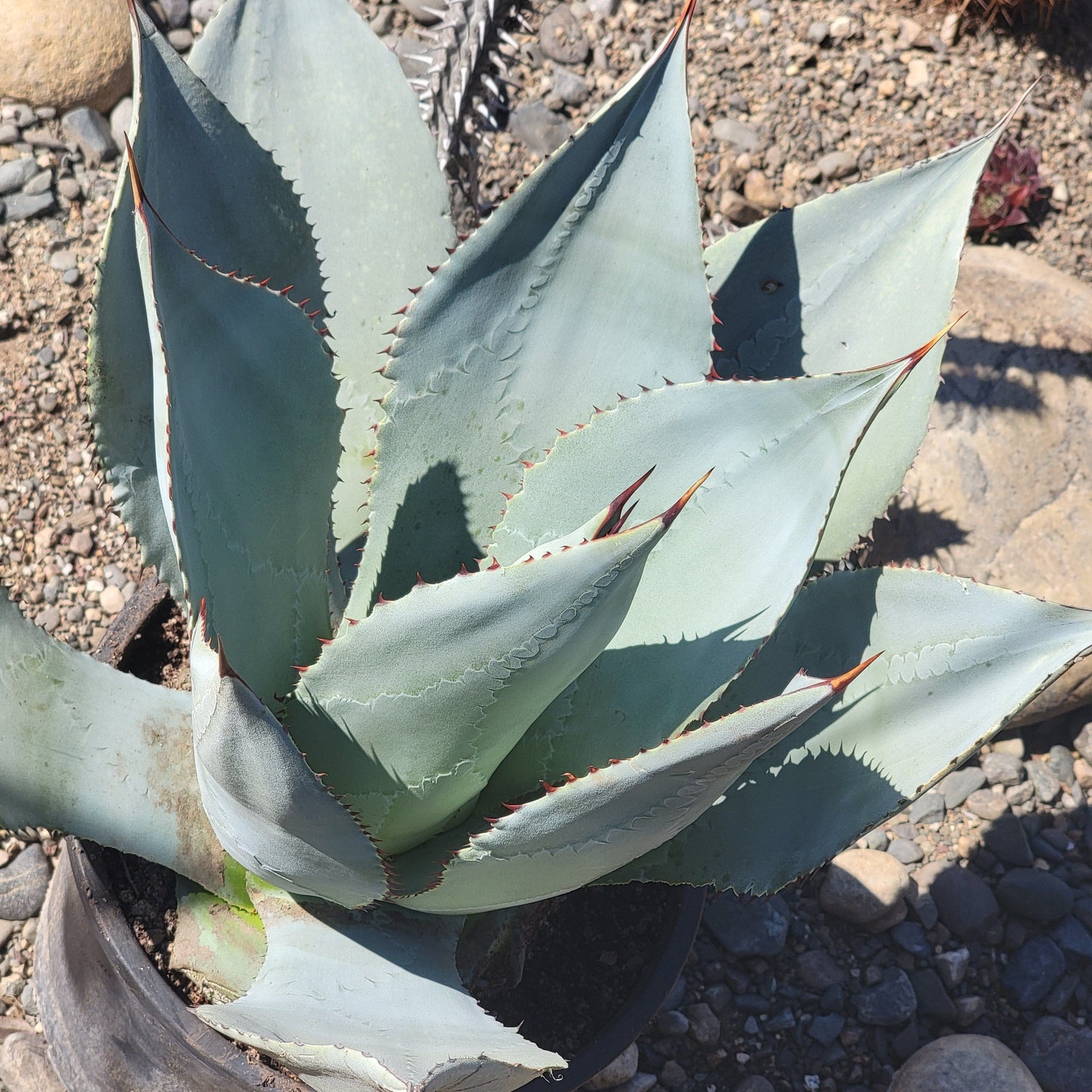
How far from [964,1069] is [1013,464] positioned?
3.71 ft

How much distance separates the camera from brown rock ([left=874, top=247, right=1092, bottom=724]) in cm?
214

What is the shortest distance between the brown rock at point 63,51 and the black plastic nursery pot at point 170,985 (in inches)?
56.6

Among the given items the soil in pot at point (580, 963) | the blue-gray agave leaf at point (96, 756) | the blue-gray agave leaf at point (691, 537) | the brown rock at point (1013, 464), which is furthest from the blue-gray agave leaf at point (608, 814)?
the brown rock at point (1013, 464)

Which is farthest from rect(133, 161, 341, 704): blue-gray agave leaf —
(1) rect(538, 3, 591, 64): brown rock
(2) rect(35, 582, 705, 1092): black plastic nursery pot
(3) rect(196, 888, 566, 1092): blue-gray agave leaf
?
(1) rect(538, 3, 591, 64): brown rock

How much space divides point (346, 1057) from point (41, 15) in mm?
2194

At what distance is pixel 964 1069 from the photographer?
5.70 feet

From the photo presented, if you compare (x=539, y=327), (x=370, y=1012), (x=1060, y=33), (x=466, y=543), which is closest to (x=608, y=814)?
(x=370, y=1012)

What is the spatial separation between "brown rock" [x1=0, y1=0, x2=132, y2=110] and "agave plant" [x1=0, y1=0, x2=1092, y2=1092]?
1.36 m

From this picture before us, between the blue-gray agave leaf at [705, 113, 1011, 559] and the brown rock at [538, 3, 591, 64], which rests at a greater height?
the brown rock at [538, 3, 591, 64]

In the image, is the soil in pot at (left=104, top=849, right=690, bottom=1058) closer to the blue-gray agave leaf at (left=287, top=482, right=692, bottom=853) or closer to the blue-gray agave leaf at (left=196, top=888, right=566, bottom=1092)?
the blue-gray agave leaf at (left=196, top=888, right=566, bottom=1092)

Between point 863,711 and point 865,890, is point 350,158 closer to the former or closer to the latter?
point 863,711

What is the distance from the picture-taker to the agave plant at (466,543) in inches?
31.6

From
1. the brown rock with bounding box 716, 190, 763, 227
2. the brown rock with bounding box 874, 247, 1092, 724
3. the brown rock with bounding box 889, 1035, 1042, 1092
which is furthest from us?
the brown rock with bounding box 716, 190, 763, 227

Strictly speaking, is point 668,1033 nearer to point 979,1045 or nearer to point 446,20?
point 979,1045
